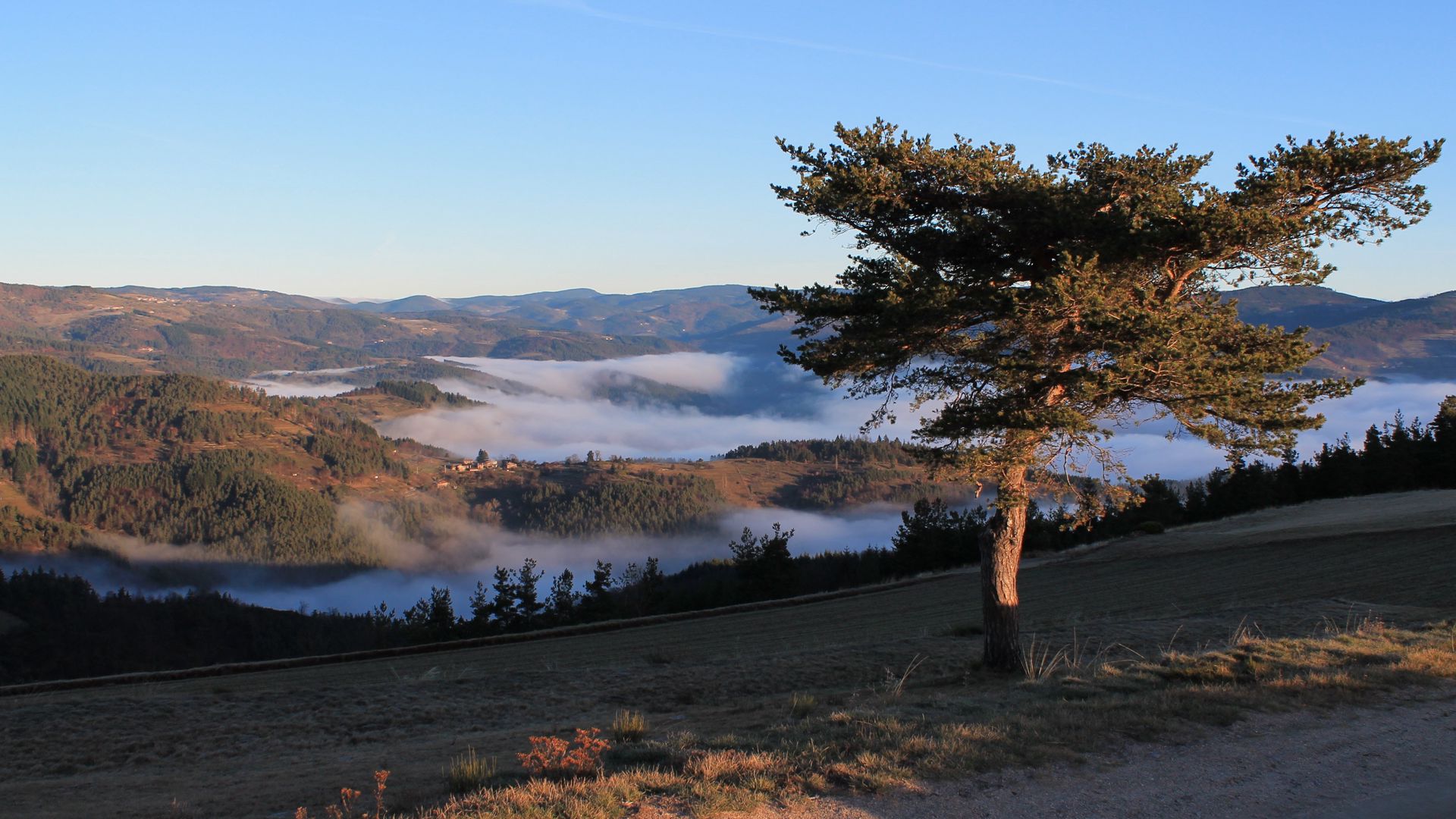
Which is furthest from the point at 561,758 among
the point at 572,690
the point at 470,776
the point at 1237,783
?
the point at 572,690

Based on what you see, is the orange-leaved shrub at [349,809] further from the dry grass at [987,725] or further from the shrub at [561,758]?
the shrub at [561,758]

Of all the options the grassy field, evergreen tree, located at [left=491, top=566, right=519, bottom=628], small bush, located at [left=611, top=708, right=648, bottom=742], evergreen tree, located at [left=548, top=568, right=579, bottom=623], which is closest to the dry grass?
the grassy field

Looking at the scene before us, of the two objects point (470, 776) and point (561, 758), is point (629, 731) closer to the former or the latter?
point (561, 758)

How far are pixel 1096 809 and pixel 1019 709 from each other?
3033 millimetres

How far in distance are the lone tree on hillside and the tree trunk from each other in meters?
0.03

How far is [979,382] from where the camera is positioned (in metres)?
15.0

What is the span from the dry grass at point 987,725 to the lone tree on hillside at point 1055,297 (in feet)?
9.56

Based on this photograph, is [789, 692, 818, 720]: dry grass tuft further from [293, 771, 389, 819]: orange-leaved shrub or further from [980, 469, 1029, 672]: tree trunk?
[293, 771, 389, 819]: orange-leaved shrub

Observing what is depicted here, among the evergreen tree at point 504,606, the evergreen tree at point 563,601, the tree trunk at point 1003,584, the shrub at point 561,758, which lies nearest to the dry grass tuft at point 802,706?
the shrub at point 561,758

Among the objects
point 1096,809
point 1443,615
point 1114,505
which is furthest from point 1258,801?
point 1443,615

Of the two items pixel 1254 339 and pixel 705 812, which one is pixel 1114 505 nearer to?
pixel 1254 339

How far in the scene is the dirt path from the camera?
7.55 m

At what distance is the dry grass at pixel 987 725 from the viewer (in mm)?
7848

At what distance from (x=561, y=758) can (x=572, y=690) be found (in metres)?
8.19
